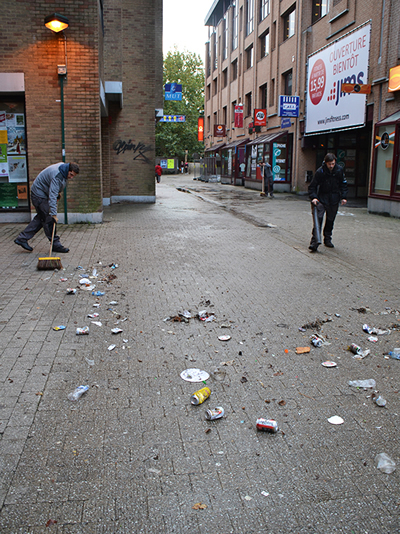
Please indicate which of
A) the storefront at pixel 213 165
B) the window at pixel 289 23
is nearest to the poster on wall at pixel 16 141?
the window at pixel 289 23

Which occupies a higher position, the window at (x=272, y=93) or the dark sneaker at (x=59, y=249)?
the window at (x=272, y=93)

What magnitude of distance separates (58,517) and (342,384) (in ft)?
7.89

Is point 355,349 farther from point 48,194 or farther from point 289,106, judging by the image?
point 289,106

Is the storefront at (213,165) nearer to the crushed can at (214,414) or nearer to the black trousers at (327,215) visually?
the black trousers at (327,215)

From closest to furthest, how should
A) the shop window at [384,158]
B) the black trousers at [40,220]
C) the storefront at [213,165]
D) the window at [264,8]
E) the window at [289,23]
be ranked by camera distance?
the black trousers at [40,220], the shop window at [384,158], the window at [289,23], the window at [264,8], the storefront at [213,165]

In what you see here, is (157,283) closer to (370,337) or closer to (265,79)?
(370,337)

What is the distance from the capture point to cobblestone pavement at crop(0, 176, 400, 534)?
2.52 meters

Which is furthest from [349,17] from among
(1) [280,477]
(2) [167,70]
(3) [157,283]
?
(2) [167,70]

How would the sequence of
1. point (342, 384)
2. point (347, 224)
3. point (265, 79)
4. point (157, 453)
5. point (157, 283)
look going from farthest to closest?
point (265, 79), point (347, 224), point (157, 283), point (342, 384), point (157, 453)

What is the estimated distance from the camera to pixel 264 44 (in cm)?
3350

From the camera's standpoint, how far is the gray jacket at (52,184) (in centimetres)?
830

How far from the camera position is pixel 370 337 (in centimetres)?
497

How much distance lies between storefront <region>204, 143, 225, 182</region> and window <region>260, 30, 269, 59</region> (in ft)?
34.1

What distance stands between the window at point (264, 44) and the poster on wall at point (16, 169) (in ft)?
79.3
